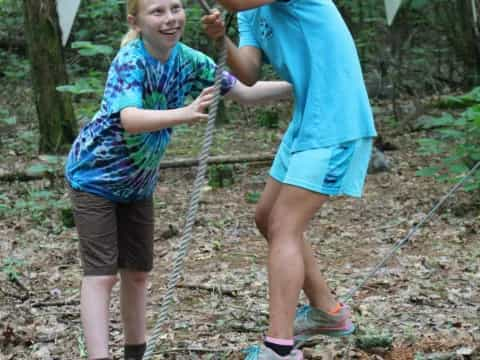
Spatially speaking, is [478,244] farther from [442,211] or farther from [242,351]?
[242,351]

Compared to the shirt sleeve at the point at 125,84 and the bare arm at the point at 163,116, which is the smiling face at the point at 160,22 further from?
the bare arm at the point at 163,116

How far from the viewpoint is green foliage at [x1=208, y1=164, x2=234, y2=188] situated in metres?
7.54

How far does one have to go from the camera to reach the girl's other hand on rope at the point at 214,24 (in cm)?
238

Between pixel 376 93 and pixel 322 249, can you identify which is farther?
pixel 376 93

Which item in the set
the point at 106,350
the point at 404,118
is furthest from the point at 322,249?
the point at 404,118

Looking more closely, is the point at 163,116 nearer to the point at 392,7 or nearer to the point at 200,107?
the point at 200,107

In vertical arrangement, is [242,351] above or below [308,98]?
below

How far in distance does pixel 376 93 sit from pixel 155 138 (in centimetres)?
1004

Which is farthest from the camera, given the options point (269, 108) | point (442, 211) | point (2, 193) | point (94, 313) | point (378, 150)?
point (269, 108)

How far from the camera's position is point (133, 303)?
10.3 feet

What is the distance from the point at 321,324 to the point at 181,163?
5032 mm

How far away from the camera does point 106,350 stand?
285 centimetres

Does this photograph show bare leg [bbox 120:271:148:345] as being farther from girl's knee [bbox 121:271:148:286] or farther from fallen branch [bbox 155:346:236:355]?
fallen branch [bbox 155:346:236:355]

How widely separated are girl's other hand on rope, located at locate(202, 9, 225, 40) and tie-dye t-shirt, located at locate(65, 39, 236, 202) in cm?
32
